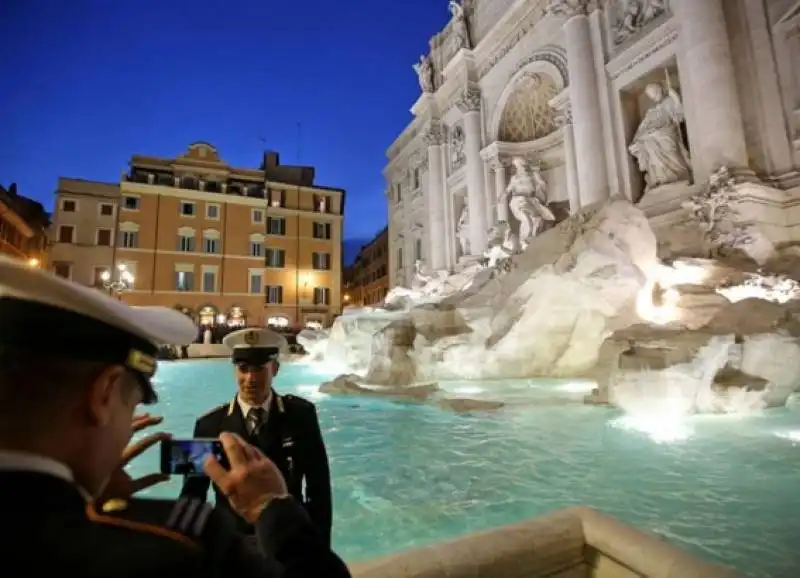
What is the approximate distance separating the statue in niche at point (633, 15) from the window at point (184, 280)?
78.7 feet

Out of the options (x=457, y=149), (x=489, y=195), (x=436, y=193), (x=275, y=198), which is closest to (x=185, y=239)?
(x=275, y=198)

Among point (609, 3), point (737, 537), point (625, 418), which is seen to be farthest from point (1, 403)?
point (609, 3)

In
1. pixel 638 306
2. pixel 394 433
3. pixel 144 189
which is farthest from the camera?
pixel 144 189

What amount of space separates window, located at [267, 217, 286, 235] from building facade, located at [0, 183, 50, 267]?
487 inches

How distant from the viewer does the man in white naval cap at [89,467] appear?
1.79 feet

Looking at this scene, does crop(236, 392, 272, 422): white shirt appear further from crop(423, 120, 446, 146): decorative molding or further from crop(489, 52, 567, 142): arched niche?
crop(423, 120, 446, 146): decorative molding

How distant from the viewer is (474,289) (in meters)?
9.94

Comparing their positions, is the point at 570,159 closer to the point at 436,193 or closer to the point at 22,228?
the point at 436,193

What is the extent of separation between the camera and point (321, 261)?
102 ft

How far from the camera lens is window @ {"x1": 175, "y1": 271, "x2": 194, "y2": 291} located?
86.3 feet

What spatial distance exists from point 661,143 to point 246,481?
1350 cm

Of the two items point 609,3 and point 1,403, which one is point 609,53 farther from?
point 1,403

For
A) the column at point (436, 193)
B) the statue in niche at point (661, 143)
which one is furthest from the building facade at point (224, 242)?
the statue in niche at point (661, 143)

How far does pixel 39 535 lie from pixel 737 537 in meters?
2.90
